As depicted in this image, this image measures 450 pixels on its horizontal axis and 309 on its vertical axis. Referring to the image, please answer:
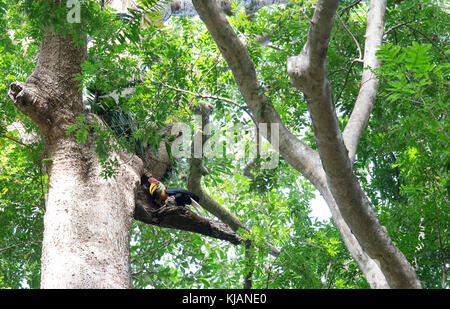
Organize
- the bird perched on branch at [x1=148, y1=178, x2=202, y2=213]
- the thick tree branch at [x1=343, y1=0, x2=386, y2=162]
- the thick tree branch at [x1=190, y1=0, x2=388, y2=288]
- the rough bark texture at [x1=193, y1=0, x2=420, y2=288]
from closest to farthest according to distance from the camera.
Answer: the rough bark texture at [x1=193, y1=0, x2=420, y2=288]
the thick tree branch at [x1=190, y1=0, x2=388, y2=288]
the thick tree branch at [x1=343, y1=0, x2=386, y2=162]
the bird perched on branch at [x1=148, y1=178, x2=202, y2=213]

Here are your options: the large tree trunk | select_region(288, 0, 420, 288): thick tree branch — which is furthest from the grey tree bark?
select_region(288, 0, 420, 288): thick tree branch


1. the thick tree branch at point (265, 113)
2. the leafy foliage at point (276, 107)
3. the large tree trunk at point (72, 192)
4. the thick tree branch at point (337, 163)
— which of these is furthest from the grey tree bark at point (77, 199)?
the thick tree branch at point (337, 163)

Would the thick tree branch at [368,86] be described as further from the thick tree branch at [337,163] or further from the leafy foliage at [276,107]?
the thick tree branch at [337,163]

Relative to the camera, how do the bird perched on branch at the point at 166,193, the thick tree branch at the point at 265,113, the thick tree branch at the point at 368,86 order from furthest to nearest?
the bird perched on branch at the point at 166,193 < the thick tree branch at the point at 368,86 < the thick tree branch at the point at 265,113

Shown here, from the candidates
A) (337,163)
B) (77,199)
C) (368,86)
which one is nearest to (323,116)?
(337,163)

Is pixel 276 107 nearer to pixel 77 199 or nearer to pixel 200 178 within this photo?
pixel 200 178

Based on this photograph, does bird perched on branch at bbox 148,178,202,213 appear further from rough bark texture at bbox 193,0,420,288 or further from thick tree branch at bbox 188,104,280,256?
rough bark texture at bbox 193,0,420,288

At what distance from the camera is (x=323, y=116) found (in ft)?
9.77

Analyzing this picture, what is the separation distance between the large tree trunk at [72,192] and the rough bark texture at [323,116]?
140 cm

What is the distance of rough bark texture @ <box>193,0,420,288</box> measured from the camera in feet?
9.37

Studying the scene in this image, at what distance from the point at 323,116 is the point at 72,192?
2.08m

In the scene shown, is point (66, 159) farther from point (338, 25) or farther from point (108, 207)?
point (338, 25)

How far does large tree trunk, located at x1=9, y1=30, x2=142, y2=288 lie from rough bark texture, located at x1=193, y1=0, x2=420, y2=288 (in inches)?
55.2

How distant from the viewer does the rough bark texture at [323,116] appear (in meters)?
2.86
